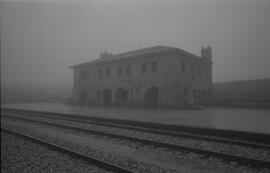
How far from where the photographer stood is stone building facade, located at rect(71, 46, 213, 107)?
84.9 ft

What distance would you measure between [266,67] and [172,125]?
241 inches

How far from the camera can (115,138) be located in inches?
368

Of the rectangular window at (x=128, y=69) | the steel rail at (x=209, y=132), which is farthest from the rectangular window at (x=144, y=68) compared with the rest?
the steel rail at (x=209, y=132)

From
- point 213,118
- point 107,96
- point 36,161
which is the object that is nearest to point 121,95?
point 107,96

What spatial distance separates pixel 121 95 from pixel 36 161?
25.5 metres

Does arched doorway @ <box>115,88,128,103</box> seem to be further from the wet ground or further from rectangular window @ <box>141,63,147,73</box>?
the wet ground

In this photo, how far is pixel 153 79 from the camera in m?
27.3

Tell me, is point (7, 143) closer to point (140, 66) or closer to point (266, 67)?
point (266, 67)

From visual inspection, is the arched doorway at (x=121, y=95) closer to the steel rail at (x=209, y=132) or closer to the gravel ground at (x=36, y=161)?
the steel rail at (x=209, y=132)

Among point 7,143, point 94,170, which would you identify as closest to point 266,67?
point 94,170

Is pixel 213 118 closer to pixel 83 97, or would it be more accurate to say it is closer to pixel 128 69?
pixel 128 69

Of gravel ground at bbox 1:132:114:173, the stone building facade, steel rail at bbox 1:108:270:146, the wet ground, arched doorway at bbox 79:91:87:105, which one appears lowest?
gravel ground at bbox 1:132:114:173

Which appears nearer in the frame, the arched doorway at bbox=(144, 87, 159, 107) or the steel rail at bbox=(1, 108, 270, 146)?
the steel rail at bbox=(1, 108, 270, 146)

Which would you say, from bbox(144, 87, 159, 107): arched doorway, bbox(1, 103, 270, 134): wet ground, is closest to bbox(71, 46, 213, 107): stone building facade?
bbox(144, 87, 159, 107): arched doorway
